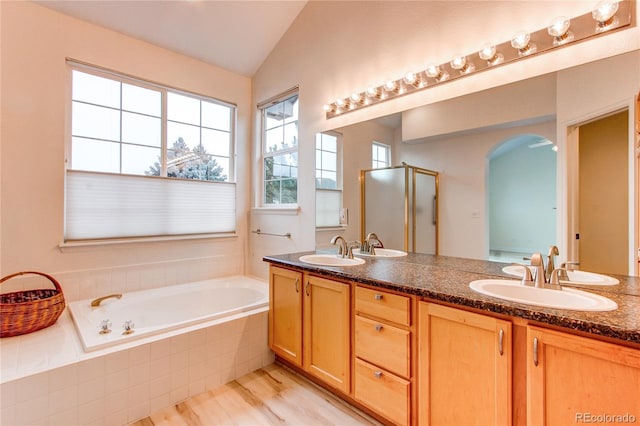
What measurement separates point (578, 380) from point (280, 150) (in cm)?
291

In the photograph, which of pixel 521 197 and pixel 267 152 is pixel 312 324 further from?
pixel 267 152

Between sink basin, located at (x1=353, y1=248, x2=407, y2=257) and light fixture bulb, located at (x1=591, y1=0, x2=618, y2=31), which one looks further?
sink basin, located at (x1=353, y1=248, x2=407, y2=257)

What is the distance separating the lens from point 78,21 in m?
2.50

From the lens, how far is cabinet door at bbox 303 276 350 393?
1.72 meters

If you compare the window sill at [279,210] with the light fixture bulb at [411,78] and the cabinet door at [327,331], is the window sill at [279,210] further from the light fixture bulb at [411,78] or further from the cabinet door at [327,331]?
the light fixture bulb at [411,78]

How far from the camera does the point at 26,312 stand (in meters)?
1.94

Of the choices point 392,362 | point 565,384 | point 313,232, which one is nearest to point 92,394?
point 392,362

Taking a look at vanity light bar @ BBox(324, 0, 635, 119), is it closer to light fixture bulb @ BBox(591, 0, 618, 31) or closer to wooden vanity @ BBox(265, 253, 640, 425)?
light fixture bulb @ BBox(591, 0, 618, 31)

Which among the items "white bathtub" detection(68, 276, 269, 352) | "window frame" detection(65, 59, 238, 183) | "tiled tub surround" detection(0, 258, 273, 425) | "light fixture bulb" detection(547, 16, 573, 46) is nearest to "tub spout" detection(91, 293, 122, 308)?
"white bathtub" detection(68, 276, 269, 352)

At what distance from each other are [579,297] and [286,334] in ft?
5.47

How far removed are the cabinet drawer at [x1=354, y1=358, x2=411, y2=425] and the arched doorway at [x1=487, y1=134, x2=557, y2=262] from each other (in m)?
0.89

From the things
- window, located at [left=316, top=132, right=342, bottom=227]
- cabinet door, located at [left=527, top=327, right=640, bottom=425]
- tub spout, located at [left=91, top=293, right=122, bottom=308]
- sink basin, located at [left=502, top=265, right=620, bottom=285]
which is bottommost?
tub spout, located at [left=91, top=293, right=122, bottom=308]

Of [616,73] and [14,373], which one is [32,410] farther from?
[616,73]

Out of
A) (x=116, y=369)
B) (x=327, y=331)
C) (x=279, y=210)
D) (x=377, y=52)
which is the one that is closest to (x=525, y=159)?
(x=377, y=52)
